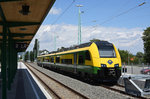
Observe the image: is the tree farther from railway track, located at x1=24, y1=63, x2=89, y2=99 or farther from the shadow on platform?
the shadow on platform

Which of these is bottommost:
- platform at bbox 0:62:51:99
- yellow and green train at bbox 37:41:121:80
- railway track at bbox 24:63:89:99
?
railway track at bbox 24:63:89:99

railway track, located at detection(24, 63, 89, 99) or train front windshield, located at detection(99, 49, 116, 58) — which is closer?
railway track, located at detection(24, 63, 89, 99)

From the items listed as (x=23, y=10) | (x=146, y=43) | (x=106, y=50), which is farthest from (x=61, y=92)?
(x=146, y=43)

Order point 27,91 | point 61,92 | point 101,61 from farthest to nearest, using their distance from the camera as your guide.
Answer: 1. point 101,61
2. point 61,92
3. point 27,91

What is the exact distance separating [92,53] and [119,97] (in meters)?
5.23

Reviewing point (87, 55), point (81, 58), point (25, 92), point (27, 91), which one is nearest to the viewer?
point (25, 92)

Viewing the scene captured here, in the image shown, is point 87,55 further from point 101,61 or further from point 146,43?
point 146,43

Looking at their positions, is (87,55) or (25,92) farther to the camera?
(87,55)

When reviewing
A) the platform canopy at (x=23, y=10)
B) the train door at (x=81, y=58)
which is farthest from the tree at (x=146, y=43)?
the platform canopy at (x=23, y=10)

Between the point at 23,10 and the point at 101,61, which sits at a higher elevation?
the point at 23,10

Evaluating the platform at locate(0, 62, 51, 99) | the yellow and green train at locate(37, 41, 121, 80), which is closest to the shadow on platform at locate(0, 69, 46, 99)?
the platform at locate(0, 62, 51, 99)

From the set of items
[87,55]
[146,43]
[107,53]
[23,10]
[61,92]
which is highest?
[146,43]

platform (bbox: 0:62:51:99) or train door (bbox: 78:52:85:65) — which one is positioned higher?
train door (bbox: 78:52:85:65)

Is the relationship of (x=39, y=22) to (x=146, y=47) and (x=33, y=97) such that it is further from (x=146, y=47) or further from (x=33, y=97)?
(x=146, y=47)
